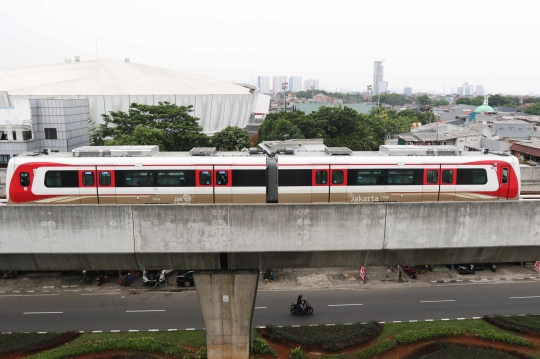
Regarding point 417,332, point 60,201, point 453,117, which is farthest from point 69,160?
point 453,117

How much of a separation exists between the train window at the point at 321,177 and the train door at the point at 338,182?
0.21m

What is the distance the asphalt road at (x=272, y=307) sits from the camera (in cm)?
2072

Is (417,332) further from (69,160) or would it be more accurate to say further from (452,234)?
(69,160)

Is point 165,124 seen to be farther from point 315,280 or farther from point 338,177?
point 338,177

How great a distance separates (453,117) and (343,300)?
99.5 meters

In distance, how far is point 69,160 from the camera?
16.8 meters

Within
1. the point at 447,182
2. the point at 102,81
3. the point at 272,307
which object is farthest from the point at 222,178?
the point at 102,81

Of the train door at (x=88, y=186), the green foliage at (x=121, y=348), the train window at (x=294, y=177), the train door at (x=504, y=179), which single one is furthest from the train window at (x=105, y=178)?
the train door at (x=504, y=179)

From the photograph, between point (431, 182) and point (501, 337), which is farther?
point (501, 337)

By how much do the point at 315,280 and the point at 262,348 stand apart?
8.84m

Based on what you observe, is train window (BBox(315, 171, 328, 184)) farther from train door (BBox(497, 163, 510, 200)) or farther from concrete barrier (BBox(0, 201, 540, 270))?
train door (BBox(497, 163, 510, 200))

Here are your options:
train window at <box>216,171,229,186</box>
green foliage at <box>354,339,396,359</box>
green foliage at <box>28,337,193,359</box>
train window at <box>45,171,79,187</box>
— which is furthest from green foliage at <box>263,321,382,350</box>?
train window at <box>45,171,79,187</box>

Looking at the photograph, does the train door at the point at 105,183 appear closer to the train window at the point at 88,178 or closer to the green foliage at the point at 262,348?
the train window at the point at 88,178

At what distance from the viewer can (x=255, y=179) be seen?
16859mm
